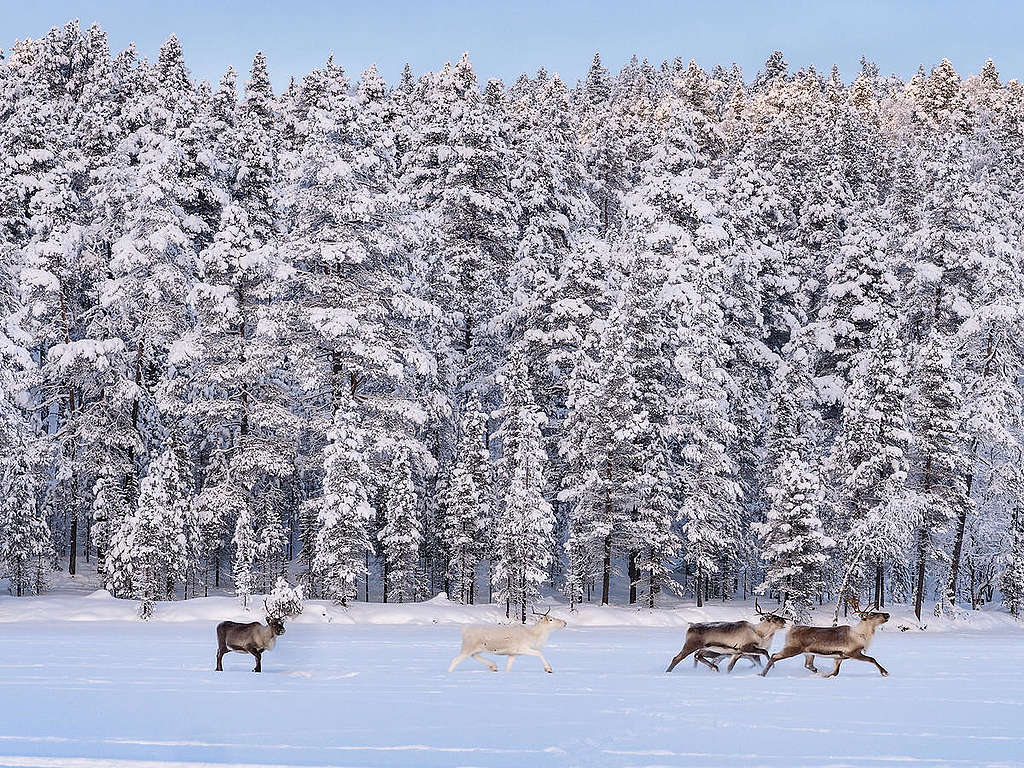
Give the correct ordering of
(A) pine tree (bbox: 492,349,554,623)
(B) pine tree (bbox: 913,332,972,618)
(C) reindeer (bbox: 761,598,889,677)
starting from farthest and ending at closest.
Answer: (B) pine tree (bbox: 913,332,972,618)
(A) pine tree (bbox: 492,349,554,623)
(C) reindeer (bbox: 761,598,889,677)

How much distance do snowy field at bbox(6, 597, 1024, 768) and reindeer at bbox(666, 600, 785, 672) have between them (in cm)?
24

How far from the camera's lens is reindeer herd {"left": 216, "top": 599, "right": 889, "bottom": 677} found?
30.9 feet

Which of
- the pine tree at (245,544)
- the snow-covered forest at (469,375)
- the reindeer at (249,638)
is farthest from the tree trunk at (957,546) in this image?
the reindeer at (249,638)

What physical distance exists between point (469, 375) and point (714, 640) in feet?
113

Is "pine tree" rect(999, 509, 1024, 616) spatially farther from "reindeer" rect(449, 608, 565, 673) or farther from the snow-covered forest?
"reindeer" rect(449, 608, 565, 673)

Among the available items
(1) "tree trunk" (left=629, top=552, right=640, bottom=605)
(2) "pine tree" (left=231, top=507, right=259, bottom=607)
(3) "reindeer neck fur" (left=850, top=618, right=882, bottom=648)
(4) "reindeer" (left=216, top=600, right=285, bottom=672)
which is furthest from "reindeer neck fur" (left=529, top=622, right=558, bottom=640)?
(1) "tree trunk" (left=629, top=552, right=640, bottom=605)

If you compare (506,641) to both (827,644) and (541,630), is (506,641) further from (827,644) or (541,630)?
(827,644)

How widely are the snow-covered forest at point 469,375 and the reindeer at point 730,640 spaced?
21015 mm

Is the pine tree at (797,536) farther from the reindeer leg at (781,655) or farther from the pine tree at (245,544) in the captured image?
the reindeer leg at (781,655)

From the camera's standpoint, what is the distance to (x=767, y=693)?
26.5 ft

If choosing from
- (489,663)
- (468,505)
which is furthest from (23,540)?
(489,663)

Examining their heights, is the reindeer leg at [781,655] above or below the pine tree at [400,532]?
above

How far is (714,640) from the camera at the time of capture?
962 cm

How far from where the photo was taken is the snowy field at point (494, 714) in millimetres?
5918
